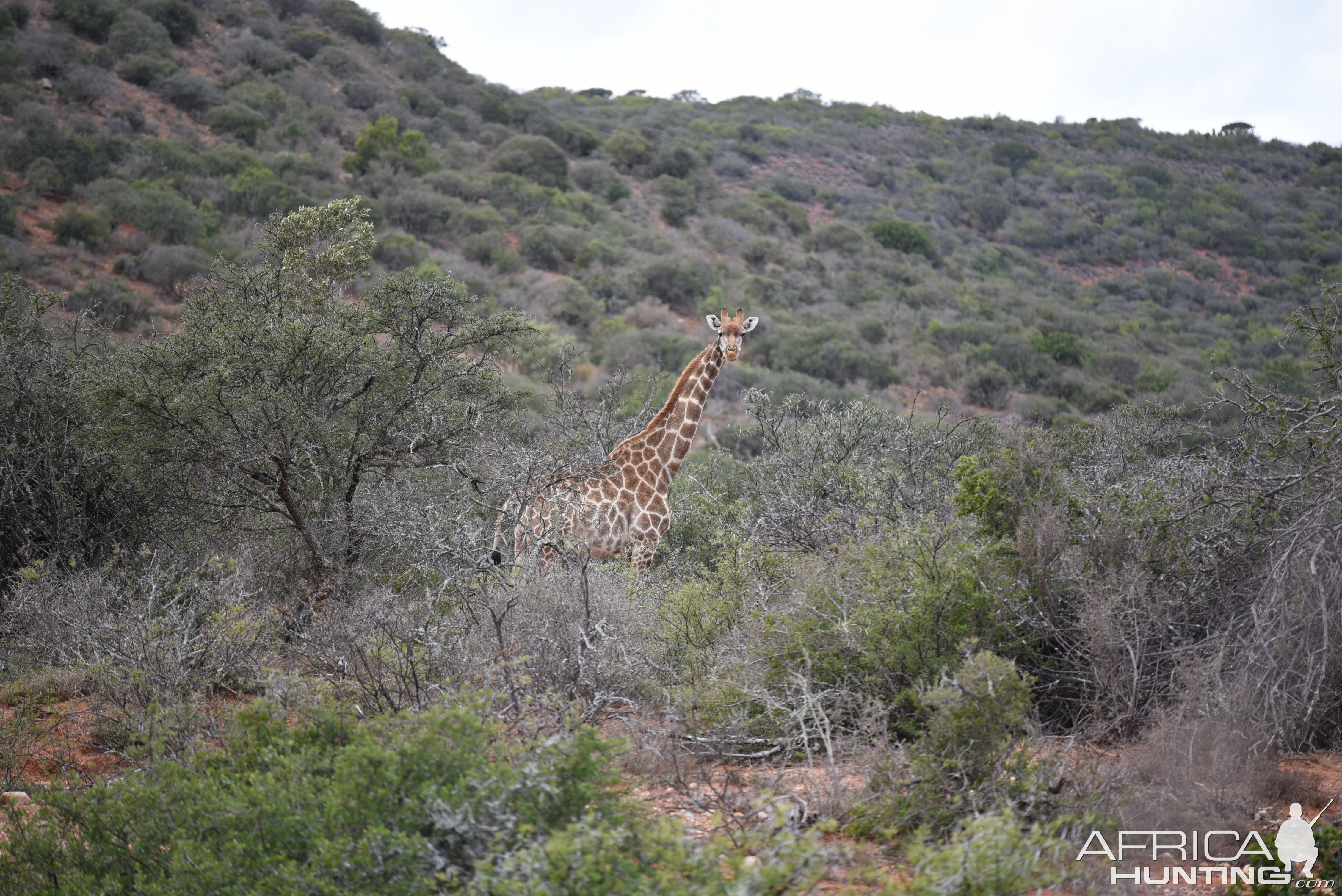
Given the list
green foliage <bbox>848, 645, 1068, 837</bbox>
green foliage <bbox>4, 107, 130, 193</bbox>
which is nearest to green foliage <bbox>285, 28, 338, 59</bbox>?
green foliage <bbox>4, 107, 130, 193</bbox>

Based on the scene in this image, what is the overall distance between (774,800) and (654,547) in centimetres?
405

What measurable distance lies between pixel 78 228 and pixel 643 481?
50.4 ft

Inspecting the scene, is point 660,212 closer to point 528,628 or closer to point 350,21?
point 350,21

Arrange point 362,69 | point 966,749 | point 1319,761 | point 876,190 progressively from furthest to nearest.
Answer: point 876,190, point 362,69, point 1319,761, point 966,749

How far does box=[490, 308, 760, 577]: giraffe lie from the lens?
7195mm

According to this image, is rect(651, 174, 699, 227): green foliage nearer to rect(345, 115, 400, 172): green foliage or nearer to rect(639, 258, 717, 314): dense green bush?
rect(639, 258, 717, 314): dense green bush

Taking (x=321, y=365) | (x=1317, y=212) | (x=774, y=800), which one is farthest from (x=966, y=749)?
(x=1317, y=212)

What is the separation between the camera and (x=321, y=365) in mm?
6809

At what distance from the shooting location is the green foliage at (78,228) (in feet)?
56.1

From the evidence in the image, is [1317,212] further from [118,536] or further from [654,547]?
[118,536]

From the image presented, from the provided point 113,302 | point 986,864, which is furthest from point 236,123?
point 986,864

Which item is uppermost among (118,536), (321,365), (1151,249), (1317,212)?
(1317,212)

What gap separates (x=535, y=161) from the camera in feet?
94.5

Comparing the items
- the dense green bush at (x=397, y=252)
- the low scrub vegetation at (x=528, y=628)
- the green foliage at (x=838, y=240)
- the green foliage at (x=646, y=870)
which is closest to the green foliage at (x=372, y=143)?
the dense green bush at (x=397, y=252)
